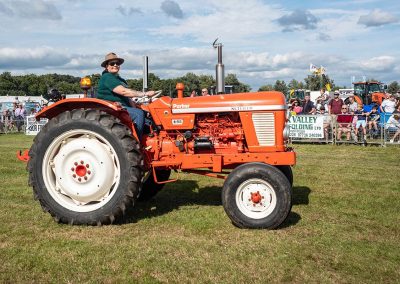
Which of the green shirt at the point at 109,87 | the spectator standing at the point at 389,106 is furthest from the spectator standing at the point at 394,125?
the green shirt at the point at 109,87

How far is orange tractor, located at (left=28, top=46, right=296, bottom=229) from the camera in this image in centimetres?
517

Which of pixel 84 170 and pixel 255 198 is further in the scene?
pixel 84 170

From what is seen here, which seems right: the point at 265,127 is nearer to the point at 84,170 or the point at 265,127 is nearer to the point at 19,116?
the point at 84,170

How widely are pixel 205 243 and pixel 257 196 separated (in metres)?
0.88

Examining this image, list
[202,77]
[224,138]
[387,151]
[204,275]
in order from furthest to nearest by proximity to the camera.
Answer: [202,77], [387,151], [224,138], [204,275]

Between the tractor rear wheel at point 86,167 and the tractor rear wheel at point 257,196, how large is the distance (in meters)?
1.12

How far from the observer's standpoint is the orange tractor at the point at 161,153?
5.17 meters

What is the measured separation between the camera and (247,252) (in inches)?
172

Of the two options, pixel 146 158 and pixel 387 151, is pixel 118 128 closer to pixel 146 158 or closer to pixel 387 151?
pixel 146 158

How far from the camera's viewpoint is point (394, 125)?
48.5 ft

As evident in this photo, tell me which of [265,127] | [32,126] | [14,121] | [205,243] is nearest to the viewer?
[205,243]

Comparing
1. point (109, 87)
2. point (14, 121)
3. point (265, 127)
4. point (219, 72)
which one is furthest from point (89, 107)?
point (14, 121)

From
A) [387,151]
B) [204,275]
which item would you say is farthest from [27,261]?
[387,151]

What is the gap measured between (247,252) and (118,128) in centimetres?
210
